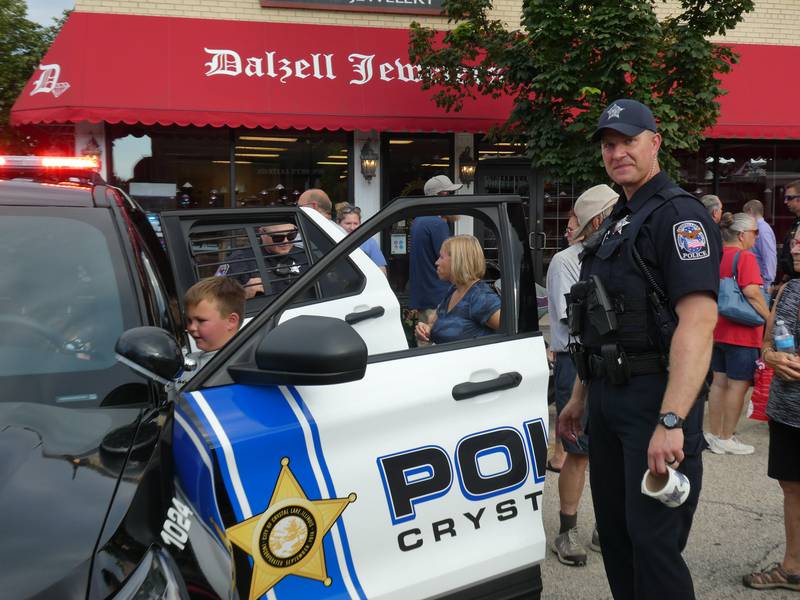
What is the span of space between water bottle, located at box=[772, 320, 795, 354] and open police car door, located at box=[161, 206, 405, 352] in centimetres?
170

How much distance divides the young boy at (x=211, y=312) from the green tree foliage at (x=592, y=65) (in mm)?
5632

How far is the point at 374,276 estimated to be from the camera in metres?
3.70

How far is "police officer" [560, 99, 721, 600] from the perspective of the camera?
213 cm

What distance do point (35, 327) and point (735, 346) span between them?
4896 millimetres

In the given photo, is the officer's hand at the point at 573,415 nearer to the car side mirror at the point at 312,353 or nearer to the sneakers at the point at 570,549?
the sneakers at the point at 570,549

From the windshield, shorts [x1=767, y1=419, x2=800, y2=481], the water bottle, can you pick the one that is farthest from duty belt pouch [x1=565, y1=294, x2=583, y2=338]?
the windshield

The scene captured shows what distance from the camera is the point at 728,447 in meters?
5.38

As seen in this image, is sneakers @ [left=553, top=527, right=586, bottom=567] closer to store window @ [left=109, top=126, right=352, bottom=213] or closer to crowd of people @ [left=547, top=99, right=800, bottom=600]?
crowd of people @ [left=547, top=99, right=800, bottom=600]

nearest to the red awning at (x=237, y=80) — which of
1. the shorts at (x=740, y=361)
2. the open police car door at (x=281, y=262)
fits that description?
A: the open police car door at (x=281, y=262)

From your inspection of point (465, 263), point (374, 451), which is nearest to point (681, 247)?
point (374, 451)

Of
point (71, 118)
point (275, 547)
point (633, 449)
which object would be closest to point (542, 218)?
point (71, 118)

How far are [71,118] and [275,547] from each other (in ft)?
25.7

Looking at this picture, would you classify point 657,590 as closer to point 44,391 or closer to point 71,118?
point 44,391

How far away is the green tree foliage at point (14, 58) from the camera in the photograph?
14.2m
